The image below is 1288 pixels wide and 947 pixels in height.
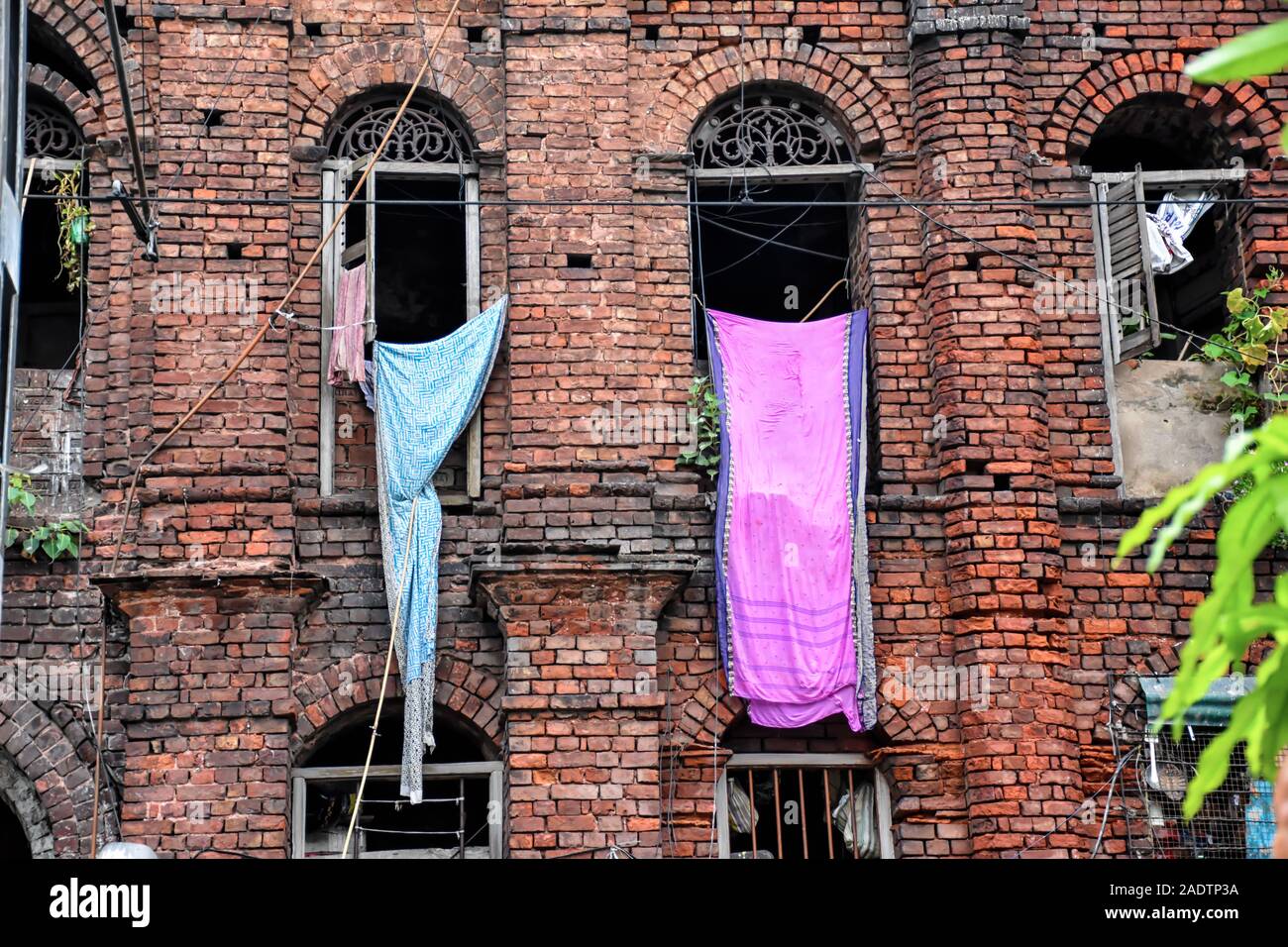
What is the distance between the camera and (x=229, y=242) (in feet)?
34.0

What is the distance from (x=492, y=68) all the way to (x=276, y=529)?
3173mm

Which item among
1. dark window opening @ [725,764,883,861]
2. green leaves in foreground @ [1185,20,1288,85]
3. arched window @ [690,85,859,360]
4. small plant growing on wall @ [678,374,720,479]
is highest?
arched window @ [690,85,859,360]

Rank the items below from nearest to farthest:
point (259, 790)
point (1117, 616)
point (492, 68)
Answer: point (259, 790) < point (1117, 616) < point (492, 68)

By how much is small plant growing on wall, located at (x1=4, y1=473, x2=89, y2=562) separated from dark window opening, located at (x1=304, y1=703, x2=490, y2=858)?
1.81m

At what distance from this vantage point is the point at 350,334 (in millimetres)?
10352

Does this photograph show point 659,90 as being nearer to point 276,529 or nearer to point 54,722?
point 276,529

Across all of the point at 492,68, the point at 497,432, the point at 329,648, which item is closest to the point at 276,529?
the point at 329,648

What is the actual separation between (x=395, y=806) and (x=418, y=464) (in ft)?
6.37

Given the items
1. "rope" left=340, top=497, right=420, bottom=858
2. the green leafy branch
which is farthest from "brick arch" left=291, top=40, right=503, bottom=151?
the green leafy branch

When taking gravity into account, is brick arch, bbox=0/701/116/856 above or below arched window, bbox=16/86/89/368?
below

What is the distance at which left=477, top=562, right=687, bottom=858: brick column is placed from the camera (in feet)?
31.3

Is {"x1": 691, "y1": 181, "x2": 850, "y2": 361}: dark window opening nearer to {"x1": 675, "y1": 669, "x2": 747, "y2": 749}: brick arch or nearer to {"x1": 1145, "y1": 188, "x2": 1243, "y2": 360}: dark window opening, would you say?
Result: {"x1": 1145, "y1": 188, "x2": 1243, "y2": 360}: dark window opening

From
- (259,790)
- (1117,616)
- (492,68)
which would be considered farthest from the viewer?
(492,68)

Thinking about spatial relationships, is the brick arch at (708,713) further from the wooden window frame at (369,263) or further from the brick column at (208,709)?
the brick column at (208,709)
